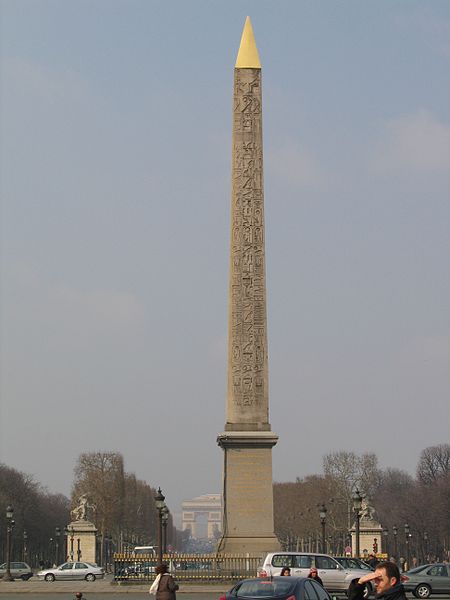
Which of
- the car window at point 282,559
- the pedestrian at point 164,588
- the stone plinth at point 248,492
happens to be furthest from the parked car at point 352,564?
the pedestrian at point 164,588

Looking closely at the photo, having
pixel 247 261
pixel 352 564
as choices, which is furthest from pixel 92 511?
pixel 352 564

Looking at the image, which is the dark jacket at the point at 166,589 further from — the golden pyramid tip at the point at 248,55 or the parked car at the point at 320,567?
the golden pyramid tip at the point at 248,55

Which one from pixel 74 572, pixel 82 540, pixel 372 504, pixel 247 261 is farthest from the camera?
pixel 372 504

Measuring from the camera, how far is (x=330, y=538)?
9269 centimetres

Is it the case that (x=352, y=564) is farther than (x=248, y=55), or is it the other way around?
(x=248, y=55)

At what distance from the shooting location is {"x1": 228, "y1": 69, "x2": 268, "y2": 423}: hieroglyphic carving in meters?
34.3

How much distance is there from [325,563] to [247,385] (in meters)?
7.88

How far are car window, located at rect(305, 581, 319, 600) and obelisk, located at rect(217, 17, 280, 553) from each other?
19.3 meters

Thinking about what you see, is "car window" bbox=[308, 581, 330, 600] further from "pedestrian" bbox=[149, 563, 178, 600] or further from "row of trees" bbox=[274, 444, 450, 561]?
"row of trees" bbox=[274, 444, 450, 561]

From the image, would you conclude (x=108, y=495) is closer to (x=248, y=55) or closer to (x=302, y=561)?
(x=248, y=55)

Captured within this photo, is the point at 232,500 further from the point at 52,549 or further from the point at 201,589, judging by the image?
the point at 52,549

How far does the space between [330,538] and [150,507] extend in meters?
32.7

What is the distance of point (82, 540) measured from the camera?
6366cm

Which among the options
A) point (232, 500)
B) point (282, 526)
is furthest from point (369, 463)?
point (232, 500)
